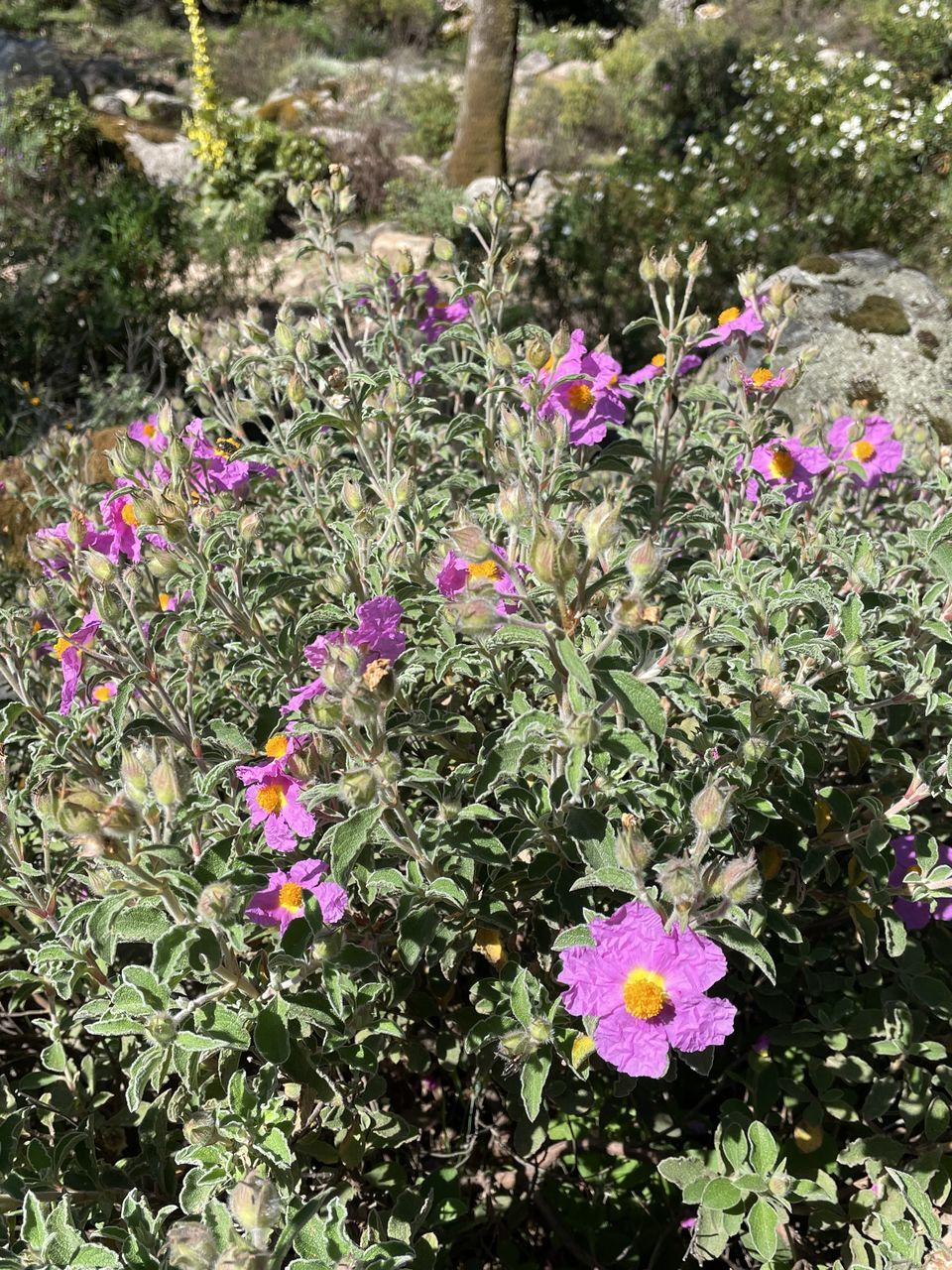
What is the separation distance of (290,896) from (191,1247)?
0.52 metres

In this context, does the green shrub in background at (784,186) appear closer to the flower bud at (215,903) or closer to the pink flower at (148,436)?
the pink flower at (148,436)

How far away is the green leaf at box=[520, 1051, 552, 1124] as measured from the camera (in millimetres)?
1457

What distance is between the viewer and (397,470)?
2.43 meters

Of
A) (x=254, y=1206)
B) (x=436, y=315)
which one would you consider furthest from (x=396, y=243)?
(x=254, y=1206)

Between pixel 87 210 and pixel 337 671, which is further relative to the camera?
pixel 87 210

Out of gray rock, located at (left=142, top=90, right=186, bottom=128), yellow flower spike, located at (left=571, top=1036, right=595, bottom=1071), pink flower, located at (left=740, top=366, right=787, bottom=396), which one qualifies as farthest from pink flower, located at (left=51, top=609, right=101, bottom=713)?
gray rock, located at (left=142, top=90, right=186, bottom=128)

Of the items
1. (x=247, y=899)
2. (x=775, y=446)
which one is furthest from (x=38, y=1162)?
(x=775, y=446)

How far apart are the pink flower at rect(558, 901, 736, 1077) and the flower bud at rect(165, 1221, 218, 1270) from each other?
1.96 feet

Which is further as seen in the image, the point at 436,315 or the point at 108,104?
the point at 108,104

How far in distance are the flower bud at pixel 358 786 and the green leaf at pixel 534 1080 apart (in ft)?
1.85

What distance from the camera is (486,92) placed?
28.2 ft

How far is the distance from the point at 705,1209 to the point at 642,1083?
370 mm

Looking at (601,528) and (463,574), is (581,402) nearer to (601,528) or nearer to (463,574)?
(463,574)

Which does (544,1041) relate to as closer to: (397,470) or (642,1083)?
(642,1083)
